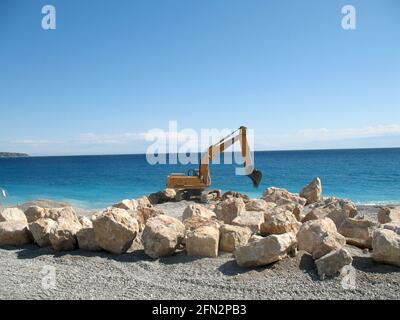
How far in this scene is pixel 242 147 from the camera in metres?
15.6

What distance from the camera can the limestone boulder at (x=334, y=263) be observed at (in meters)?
5.21

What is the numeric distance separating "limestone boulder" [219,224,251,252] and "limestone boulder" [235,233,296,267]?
76cm

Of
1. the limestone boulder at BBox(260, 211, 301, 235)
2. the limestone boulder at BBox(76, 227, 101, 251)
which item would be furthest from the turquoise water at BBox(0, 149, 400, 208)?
the limestone boulder at BBox(260, 211, 301, 235)

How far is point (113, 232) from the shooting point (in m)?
6.73

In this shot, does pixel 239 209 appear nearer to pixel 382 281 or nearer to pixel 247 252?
pixel 247 252

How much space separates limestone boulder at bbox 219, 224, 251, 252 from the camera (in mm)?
6543

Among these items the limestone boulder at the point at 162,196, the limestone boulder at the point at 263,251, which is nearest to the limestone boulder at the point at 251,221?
the limestone boulder at the point at 263,251

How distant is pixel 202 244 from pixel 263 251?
1.15 m

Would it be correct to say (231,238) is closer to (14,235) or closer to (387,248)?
(387,248)

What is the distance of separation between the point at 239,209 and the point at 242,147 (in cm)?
688

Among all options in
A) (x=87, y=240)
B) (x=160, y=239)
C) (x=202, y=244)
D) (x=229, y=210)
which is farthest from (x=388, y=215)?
(x=87, y=240)

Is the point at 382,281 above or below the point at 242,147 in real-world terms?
below
